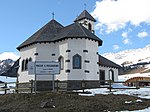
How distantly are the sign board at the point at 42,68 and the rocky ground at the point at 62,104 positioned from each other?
261 cm

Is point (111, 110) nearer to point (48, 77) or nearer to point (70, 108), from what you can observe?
point (70, 108)

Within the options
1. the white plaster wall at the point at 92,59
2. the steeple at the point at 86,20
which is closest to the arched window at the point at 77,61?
the white plaster wall at the point at 92,59

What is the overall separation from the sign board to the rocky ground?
103 inches

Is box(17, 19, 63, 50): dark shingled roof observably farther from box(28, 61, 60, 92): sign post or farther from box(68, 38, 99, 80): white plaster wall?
box(28, 61, 60, 92): sign post

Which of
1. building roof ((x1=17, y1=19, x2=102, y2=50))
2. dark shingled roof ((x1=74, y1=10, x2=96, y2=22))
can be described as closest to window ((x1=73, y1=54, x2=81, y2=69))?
building roof ((x1=17, y1=19, x2=102, y2=50))

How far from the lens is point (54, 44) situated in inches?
1275

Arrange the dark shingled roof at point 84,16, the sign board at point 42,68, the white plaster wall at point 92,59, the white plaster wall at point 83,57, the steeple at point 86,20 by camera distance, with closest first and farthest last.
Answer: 1. the sign board at point 42,68
2. the white plaster wall at point 83,57
3. the white plaster wall at point 92,59
4. the steeple at point 86,20
5. the dark shingled roof at point 84,16

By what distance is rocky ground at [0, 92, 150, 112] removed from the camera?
47.9 feet

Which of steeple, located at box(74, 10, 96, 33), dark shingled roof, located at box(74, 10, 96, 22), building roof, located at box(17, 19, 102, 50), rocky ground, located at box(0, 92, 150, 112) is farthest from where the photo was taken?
dark shingled roof, located at box(74, 10, 96, 22)

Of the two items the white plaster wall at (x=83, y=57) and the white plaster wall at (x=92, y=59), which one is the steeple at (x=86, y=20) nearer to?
the white plaster wall at (x=92, y=59)

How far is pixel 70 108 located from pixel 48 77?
1739 centimetres

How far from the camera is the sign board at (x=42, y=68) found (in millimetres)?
20547

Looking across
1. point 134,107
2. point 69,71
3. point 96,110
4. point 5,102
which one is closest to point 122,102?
point 134,107

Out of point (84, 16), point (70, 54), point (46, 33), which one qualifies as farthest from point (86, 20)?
point (70, 54)
